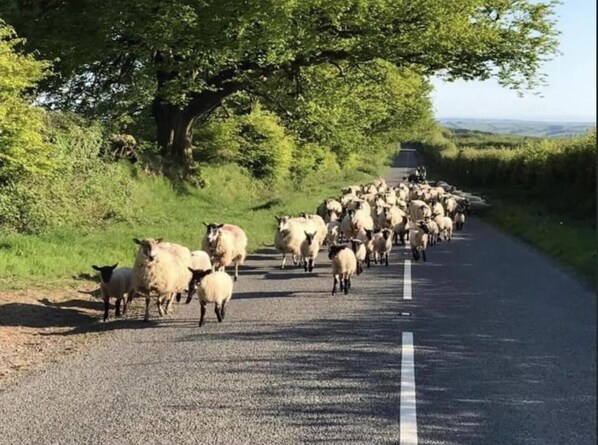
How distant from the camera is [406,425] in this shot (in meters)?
5.89

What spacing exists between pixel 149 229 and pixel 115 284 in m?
8.49

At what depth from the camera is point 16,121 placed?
Answer: 45.4 ft

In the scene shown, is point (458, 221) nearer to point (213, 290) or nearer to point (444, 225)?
point (444, 225)

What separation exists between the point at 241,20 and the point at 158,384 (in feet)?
53.5

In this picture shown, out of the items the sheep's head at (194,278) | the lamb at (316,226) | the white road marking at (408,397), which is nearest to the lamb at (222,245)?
the sheep's head at (194,278)

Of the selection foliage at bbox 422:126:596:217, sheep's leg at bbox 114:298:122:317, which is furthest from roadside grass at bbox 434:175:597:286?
sheep's leg at bbox 114:298:122:317

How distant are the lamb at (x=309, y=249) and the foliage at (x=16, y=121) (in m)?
5.86

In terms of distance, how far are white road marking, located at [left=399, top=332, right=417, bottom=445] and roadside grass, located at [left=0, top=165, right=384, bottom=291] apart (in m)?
6.93

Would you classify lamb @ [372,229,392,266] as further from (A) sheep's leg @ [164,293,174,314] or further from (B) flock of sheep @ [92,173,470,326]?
(A) sheep's leg @ [164,293,174,314]

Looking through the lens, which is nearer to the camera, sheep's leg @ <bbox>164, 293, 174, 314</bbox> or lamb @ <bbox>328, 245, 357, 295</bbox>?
sheep's leg @ <bbox>164, 293, 174, 314</bbox>

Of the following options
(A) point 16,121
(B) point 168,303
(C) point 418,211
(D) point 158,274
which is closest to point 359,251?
(B) point 168,303

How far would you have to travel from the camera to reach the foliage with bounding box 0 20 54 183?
13.6m

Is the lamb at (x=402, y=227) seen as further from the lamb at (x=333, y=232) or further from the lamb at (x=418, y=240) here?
the lamb at (x=418, y=240)

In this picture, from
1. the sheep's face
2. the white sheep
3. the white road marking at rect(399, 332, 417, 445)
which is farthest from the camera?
the white sheep
